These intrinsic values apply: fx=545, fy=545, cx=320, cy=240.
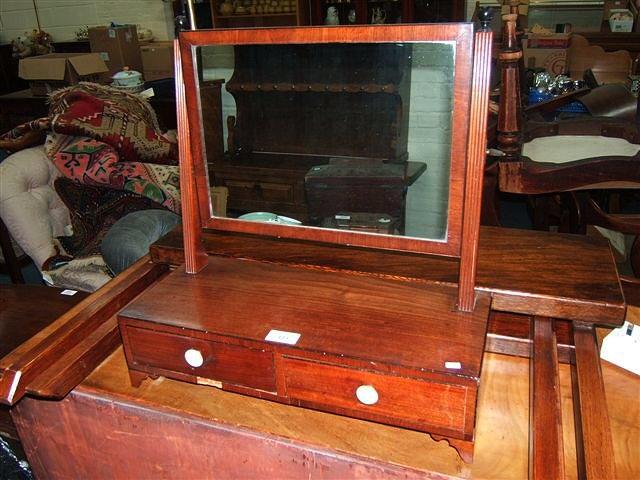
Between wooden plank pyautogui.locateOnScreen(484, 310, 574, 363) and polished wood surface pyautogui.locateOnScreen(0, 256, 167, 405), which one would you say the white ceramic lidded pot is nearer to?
polished wood surface pyautogui.locateOnScreen(0, 256, 167, 405)

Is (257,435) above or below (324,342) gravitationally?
below

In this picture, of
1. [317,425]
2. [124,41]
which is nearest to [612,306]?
[317,425]

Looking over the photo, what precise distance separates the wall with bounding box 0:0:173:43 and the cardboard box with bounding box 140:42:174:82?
0.48 m

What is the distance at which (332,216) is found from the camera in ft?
2.81

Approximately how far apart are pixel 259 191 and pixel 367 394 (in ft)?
A: 1.33

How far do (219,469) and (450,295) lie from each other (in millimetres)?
419

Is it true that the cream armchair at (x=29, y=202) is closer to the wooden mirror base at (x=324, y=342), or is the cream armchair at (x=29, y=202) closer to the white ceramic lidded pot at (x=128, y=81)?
the wooden mirror base at (x=324, y=342)

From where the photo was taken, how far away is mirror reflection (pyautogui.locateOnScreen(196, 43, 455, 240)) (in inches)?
31.0

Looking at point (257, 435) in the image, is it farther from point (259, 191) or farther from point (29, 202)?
point (29, 202)

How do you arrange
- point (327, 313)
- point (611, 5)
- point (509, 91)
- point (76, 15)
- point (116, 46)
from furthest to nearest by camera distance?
point (76, 15)
point (116, 46)
point (611, 5)
point (509, 91)
point (327, 313)

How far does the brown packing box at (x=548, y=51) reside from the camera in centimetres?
279

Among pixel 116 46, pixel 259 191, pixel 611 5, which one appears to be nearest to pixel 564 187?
pixel 259 191

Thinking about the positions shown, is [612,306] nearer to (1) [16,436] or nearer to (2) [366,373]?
(2) [366,373]

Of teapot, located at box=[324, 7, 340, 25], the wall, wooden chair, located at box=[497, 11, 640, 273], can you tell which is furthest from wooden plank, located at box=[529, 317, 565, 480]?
the wall
